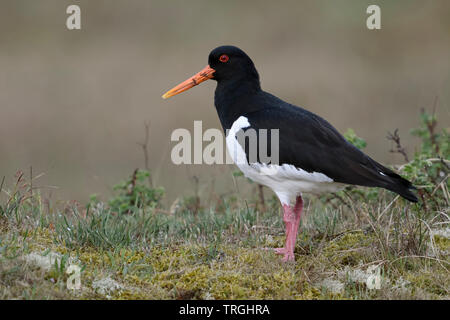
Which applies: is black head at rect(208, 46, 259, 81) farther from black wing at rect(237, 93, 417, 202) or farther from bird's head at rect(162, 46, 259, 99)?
black wing at rect(237, 93, 417, 202)

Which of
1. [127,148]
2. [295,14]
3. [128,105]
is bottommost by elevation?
[127,148]

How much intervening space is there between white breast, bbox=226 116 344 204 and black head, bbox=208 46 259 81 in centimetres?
65

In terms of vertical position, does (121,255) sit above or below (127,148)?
below

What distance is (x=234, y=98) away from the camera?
233 inches

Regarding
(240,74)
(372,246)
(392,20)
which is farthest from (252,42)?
(372,246)

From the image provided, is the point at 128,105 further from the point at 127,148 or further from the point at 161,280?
the point at 161,280

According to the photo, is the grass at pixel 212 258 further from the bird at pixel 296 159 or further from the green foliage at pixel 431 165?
the green foliage at pixel 431 165

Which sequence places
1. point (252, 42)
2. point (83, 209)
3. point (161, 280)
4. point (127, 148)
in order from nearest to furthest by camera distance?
point (161, 280) → point (83, 209) → point (127, 148) → point (252, 42)

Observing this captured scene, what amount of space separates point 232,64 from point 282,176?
147 cm

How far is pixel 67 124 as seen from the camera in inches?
535

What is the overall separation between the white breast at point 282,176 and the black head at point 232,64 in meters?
0.65

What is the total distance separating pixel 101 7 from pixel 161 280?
15820 mm

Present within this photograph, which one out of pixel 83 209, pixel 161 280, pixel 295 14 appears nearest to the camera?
pixel 161 280

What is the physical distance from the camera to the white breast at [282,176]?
5203mm
